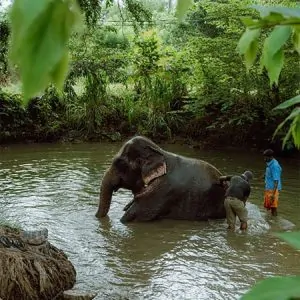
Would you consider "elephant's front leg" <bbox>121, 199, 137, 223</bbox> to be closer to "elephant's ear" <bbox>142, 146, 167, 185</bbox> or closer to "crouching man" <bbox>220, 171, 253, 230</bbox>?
"elephant's ear" <bbox>142, 146, 167, 185</bbox>

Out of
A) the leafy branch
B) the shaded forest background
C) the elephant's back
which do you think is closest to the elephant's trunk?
the elephant's back

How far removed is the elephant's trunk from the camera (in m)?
9.46

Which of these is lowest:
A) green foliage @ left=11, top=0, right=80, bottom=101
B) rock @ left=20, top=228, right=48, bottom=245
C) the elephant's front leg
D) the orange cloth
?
the elephant's front leg

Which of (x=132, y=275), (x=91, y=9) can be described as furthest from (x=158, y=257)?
(x=91, y=9)

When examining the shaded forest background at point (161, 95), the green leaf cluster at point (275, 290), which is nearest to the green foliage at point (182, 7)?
the green leaf cluster at point (275, 290)

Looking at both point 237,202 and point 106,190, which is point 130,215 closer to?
point 106,190

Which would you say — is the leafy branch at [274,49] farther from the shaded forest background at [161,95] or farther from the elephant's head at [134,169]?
the shaded forest background at [161,95]

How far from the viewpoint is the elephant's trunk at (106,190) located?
9.46 m

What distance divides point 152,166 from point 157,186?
37 cm

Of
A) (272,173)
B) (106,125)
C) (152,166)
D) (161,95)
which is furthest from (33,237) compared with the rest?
(106,125)

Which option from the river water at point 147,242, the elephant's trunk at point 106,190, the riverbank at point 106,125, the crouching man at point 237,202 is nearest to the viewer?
the river water at point 147,242

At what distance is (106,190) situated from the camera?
31.0 feet

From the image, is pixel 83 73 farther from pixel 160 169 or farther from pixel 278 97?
pixel 160 169

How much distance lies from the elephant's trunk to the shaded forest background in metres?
7.47
